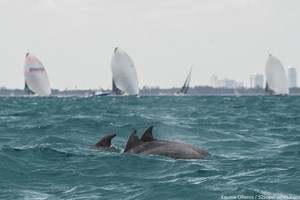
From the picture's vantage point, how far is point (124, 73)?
172m

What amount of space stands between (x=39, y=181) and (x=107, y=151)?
4.59 meters

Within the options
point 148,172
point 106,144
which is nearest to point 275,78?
point 106,144

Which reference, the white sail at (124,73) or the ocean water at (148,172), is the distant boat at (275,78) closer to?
the white sail at (124,73)

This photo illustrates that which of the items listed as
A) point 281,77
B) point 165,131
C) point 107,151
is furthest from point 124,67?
point 107,151

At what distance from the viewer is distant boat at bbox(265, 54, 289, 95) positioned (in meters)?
174

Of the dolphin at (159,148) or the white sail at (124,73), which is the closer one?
the dolphin at (159,148)

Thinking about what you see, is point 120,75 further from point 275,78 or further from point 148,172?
point 148,172

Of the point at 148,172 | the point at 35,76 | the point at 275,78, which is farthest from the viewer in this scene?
the point at 275,78

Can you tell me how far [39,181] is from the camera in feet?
52.2

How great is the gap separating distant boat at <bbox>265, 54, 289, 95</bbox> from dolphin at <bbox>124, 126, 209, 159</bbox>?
15712 cm

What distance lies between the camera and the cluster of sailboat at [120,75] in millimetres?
169875

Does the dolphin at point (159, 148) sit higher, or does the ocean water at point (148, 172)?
the dolphin at point (159, 148)

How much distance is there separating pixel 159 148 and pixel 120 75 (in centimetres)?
15420

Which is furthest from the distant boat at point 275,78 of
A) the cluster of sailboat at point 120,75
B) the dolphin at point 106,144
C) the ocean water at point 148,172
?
the dolphin at point 106,144
